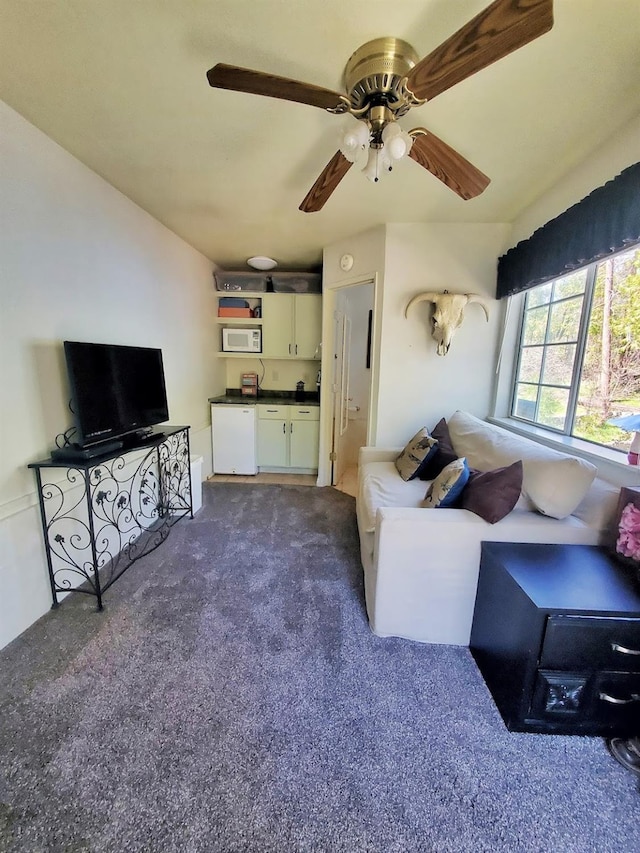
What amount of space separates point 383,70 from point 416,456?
202 cm

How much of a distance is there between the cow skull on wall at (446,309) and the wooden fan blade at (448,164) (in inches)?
44.4

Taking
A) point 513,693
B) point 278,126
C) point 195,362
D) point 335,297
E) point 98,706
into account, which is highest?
point 278,126

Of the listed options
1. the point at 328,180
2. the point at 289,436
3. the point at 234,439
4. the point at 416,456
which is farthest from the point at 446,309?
the point at 234,439

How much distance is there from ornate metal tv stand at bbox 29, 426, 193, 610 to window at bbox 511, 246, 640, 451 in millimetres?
2701

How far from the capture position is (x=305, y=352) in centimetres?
405

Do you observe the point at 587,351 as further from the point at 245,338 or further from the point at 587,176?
the point at 245,338

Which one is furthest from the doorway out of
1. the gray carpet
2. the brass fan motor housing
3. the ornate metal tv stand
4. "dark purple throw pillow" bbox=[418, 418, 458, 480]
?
the brass fan motor housing

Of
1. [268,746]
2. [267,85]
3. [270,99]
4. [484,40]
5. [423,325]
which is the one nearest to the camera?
[484,40]

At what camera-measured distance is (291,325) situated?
13.1 ft

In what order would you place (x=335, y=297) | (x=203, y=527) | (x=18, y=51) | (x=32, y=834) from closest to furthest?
1. (x=32, y=834)
2. (x=18, y=51)
3. (x=203, y=527)
4. (x=335, y=297)

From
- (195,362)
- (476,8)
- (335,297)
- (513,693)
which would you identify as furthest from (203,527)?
(476,8)

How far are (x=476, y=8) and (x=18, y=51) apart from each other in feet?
5.32

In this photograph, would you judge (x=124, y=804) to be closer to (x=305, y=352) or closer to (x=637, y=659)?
(x=637, y=659)

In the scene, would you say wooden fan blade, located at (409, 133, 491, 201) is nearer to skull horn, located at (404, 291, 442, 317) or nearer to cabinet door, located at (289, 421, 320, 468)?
skull horn, located at (404, 291, 442, 317)
